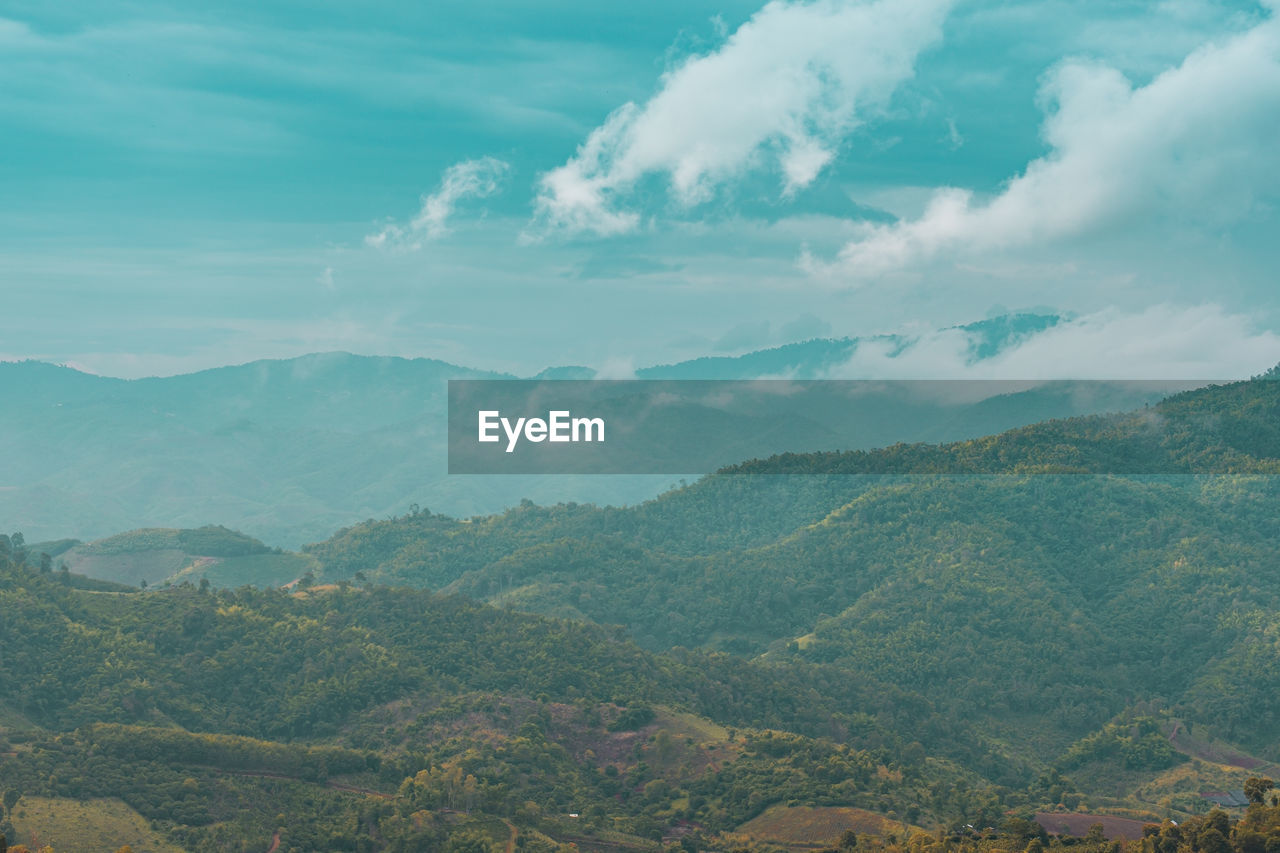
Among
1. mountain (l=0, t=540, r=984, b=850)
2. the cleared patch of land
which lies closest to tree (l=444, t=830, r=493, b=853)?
mountain (l=0, t=540, r=984, b=850)

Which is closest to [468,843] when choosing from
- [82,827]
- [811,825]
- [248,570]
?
[82,827]

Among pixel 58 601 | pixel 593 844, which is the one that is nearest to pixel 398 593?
pixel 58 601

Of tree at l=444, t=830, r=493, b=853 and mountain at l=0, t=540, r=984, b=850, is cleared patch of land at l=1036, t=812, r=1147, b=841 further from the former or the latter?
tree at l=444, t=830, r=493, b=853

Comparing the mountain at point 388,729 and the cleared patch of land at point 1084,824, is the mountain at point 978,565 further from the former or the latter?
the cleared patch of land at point 1084,824

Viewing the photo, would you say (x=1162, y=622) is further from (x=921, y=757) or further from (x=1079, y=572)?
(x=921, y=757)

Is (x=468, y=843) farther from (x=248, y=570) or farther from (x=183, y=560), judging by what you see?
(x=183, y=560)

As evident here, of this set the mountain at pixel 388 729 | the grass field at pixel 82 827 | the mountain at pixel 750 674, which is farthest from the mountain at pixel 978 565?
the grass field at pixel 82 827

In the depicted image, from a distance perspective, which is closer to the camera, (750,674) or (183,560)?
(750,674)

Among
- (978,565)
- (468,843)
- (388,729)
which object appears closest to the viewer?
(468,843)
